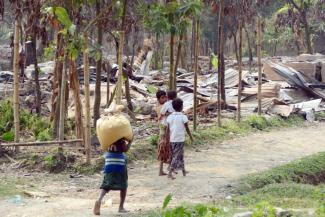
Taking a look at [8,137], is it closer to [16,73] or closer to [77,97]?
[16,73]

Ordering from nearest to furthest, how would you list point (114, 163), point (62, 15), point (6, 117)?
point (114, 163) → point (62, 15) → point (6, 117)

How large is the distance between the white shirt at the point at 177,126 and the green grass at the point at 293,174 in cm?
108

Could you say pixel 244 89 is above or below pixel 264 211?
above

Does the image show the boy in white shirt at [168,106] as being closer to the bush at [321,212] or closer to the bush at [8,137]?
the bush at [8,137]

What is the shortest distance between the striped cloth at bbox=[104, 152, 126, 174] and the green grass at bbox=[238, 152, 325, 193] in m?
2.20

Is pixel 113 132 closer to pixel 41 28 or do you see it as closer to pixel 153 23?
pixel 153 23

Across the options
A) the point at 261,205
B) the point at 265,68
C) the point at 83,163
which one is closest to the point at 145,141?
the point at 83,163

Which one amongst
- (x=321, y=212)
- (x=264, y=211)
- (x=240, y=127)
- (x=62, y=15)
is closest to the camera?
(x=321, y=212)

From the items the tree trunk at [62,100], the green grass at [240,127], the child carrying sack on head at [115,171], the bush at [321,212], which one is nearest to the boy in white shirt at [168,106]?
the tree trunk at [62,100]

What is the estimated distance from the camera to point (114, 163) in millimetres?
6805

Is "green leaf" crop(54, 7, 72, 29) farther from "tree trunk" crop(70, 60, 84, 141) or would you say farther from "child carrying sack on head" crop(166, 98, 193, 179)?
"child carrying sack on head" crop(166, 98, 193, 179)

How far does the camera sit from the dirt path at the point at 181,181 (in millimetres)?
7172

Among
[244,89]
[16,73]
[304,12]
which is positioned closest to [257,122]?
[244,89]

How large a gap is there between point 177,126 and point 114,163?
2.11 metres
